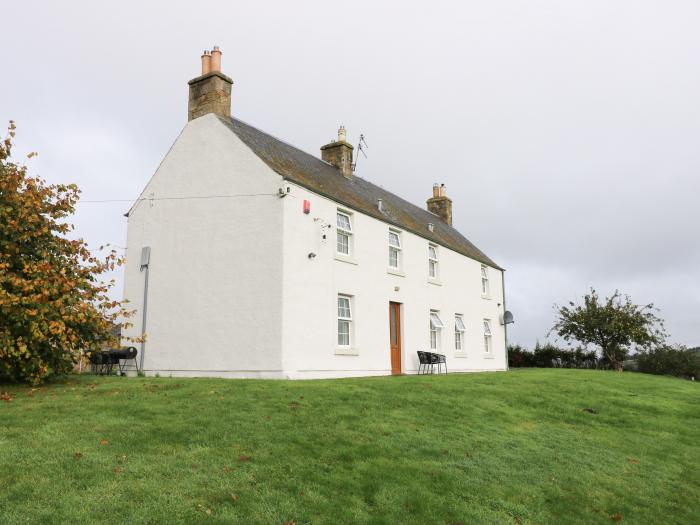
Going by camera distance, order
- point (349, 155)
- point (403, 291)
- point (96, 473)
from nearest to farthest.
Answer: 1. point (96, 473)
2. point (403, 291)
3. point (349, 155)

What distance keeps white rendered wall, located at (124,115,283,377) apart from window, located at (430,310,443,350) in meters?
9.94

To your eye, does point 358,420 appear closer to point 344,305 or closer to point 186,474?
point 186,474

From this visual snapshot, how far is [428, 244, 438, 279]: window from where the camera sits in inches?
1030

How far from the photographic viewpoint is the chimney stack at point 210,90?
20.3 meters

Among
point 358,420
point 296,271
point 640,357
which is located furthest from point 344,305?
point 640,357

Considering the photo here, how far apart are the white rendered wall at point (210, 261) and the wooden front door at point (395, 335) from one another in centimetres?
648

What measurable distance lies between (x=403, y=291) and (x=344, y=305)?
3.87 m

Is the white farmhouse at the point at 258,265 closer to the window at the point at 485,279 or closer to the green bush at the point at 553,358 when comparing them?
the window at the point at 485,279

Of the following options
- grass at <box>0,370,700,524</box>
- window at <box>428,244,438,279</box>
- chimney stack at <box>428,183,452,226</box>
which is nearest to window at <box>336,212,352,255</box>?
window at <box>428,244,438,279</box>

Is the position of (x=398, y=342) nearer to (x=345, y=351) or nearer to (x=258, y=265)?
(x=345, y=351)

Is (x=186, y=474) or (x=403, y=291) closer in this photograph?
(x=186, y=474)

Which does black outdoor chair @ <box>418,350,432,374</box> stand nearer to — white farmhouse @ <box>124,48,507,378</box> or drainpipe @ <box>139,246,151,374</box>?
white farmhouse @ <box>124,48,507,378</box>

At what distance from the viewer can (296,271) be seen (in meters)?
17.8

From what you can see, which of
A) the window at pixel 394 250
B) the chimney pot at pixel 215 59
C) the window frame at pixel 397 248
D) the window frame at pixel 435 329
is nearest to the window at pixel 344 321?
the window frame at pixel 397 248
